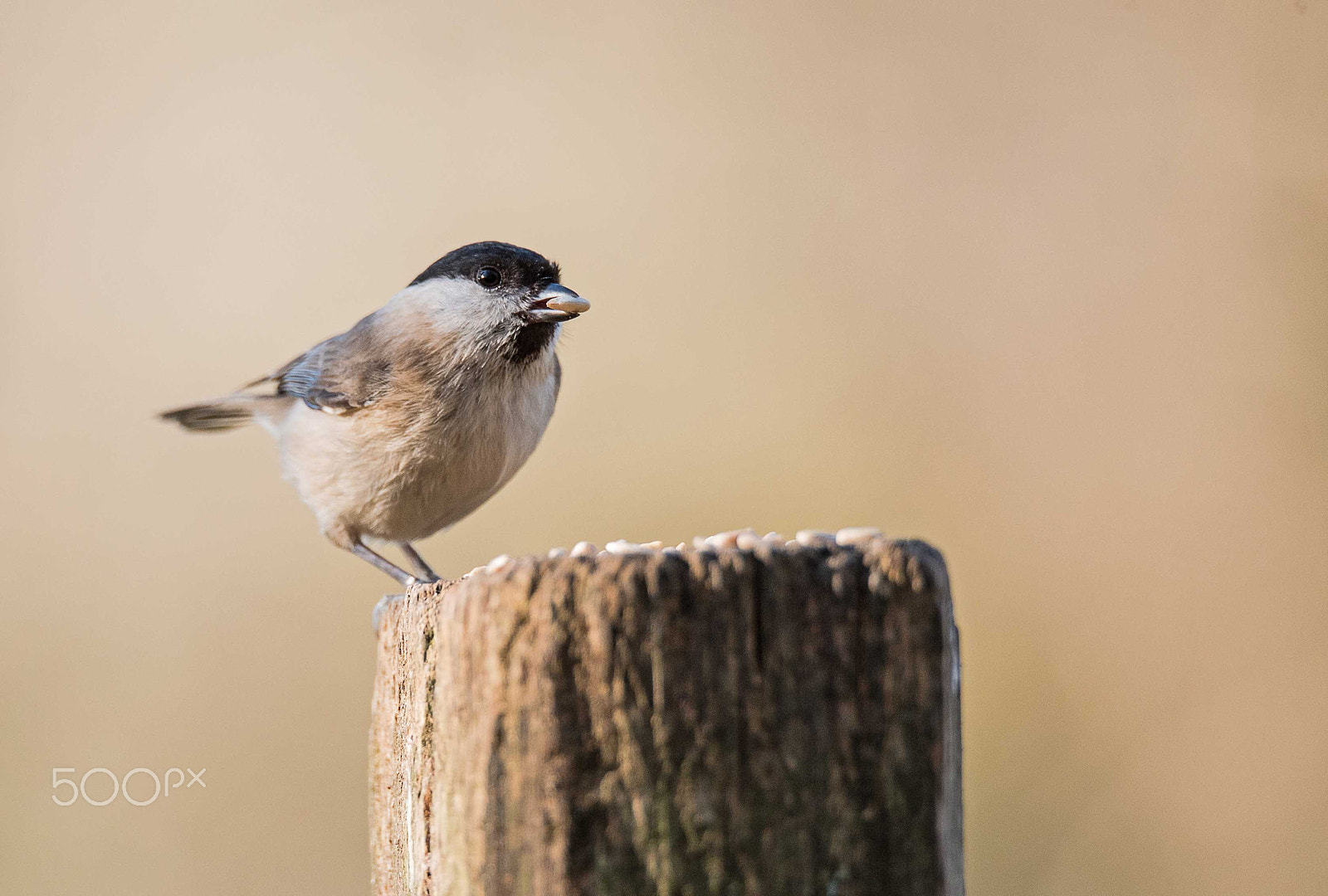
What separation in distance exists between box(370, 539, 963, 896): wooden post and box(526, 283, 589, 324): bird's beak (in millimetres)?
2026

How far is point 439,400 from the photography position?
3.08 m

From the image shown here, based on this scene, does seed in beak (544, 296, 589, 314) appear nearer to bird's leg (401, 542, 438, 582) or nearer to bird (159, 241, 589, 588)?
bird (159, 241, 589, 588)

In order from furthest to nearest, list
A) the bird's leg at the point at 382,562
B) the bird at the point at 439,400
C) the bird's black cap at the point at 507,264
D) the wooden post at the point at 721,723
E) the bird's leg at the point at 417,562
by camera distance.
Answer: the bird's leg at the point at 417,562 < the bird's leg at the point at 382,562 < the bird's black cap at the point at 507,264 < the bird at the point at 439,400 < the wooden post at the point at 721,723

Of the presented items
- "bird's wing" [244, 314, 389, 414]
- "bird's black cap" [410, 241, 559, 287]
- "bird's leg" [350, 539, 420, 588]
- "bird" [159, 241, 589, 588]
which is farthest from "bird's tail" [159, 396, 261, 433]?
"bird's black cap" [410, 241, 559, 287]

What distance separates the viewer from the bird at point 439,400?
10.2ft

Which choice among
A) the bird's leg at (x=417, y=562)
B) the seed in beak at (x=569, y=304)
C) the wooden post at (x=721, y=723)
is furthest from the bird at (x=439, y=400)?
the wooden post at (x=721, y=723)

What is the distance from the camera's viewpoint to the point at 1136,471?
4738 mm

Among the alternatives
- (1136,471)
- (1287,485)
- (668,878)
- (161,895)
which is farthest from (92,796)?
(1287,485)

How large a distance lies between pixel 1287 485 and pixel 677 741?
426cm

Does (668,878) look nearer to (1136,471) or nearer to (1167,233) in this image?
(1136,471)

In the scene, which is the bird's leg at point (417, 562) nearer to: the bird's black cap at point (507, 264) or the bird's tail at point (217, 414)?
the bird's tail at point (217, 414)

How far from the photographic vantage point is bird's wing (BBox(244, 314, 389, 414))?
3242 millimetres

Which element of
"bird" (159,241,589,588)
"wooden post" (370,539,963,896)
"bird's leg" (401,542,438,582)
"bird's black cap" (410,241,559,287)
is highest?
"bird's black cap" (410,241,559,287)

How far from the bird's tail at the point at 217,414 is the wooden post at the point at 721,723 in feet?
10.5
